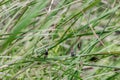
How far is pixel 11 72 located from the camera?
1.18 m

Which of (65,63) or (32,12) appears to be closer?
(32,12)

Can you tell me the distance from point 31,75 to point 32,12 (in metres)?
0.56

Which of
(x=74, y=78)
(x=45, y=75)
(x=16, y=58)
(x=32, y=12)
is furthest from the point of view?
(x=45, y=75)

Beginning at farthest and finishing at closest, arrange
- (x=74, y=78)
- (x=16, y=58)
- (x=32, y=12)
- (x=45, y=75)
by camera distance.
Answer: (x=45, y=75) → (x=74, y=78) → (x=16, y=58) → (x=32, y=12)

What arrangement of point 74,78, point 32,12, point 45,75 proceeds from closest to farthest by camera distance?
point 32,12
point 74,78
point 45,75

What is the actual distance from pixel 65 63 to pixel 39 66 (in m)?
0.07

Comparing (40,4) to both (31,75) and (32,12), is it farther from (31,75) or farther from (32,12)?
(31,75)

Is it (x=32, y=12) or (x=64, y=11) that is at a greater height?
(x=32, y=12)

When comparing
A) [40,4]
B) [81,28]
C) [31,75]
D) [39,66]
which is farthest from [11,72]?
[40,4]

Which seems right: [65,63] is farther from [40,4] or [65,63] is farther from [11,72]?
[40,4]

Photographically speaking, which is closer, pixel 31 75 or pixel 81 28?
pixel 81 28

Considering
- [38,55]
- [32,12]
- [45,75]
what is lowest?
[45,75]

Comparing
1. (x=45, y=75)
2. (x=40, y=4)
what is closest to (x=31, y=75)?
(x=45, y=75)

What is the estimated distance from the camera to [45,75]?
118cm
